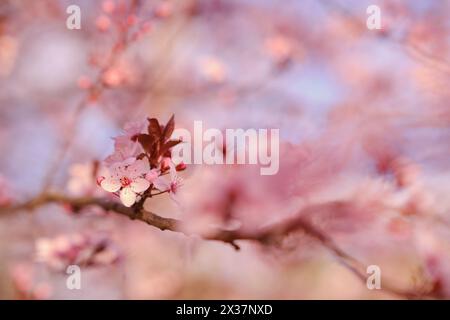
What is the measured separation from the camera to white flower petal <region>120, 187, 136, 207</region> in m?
0.77

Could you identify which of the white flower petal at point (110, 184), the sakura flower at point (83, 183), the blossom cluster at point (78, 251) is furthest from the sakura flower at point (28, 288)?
the white flower petal at point (110, 184)

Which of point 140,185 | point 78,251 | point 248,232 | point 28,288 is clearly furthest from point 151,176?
point 28,288

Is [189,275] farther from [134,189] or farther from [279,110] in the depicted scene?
[134,189]

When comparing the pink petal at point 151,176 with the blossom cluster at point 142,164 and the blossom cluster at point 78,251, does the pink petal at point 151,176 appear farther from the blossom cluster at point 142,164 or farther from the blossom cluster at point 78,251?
the blossom cluster at point 78,251

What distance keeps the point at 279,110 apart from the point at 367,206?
32.0 inches

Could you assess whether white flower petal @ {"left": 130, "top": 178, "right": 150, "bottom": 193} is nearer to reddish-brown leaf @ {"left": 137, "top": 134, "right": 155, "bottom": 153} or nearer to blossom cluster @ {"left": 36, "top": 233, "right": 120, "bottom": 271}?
reddish-brown leaf @ {"left": 137, "top": 134, "right": 155, "bottom": 153}

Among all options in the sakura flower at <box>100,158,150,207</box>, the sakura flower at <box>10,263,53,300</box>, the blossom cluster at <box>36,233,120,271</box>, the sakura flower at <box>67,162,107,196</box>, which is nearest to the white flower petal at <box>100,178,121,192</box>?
the sakura flower at <box>100,158,150,207</box>

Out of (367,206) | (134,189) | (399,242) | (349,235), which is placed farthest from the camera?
(399,242)

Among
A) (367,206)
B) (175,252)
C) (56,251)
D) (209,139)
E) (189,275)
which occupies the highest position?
(209,139)

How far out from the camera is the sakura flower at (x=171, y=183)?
0.78 m

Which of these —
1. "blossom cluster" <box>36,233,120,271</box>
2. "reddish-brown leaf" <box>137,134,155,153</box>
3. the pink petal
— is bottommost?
"blossom cluster" <box>36,233,120,271</box>

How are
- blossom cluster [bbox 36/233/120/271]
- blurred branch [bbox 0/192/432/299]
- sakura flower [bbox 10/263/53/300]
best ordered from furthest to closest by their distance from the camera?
sakura flower [bbox 10/263/53/300] → blossom cluster [bbox 36/233/120/271] → blurred branch [bbox 0/192/432/299]
